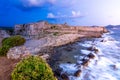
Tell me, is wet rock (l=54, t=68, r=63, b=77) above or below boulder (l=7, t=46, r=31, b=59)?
below

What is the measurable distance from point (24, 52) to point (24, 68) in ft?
23.5

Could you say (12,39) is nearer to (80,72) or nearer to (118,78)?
(80,72)

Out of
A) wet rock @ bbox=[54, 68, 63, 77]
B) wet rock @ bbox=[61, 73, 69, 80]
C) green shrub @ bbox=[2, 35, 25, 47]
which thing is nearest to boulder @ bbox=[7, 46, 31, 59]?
wet rock @ bbox=[54, 68, 63, 77]

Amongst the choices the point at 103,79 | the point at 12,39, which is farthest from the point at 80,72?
the point at 12,39

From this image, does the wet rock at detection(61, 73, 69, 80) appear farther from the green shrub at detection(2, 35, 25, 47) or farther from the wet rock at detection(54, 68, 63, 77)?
the green shrub at detection(2, 35, 25, 47)

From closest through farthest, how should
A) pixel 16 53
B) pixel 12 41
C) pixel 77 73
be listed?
pixel 77 73 < pixel 16 53 < pixel 12 41

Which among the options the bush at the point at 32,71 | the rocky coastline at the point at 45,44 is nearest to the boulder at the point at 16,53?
the rocky coastline at the point at 45,44

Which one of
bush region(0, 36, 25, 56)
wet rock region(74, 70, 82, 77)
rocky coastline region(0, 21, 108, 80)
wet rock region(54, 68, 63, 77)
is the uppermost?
bush region(0, 36, 25, 56)

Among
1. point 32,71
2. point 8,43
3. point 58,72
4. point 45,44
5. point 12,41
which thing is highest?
point 12,41

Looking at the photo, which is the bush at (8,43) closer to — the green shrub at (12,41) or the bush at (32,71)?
the green shrub at (12,41)

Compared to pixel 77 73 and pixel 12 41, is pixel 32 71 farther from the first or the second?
pixel 12 41

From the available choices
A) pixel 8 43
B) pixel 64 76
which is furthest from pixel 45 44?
pixel 64 76

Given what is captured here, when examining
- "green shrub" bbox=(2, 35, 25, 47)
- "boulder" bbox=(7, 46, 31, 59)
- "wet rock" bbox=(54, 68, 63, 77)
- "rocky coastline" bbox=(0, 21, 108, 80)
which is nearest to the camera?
"wet rock" bbox=(54, 68, 63, 77)

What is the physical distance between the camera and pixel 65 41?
42.8 meters
